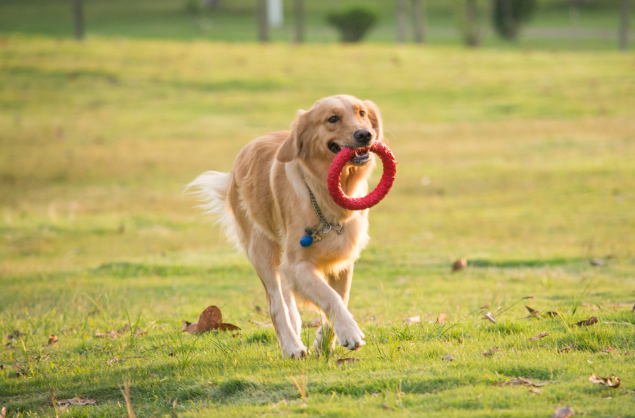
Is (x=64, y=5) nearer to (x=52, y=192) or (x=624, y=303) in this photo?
(x=52, y=192)

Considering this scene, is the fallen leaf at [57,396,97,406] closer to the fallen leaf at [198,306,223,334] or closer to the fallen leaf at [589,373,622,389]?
the fallen leaf at [198,306,223,334]

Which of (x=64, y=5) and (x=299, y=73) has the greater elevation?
(x=64, y=5)

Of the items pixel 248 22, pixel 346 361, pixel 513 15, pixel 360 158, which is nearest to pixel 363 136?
pixel 360 158

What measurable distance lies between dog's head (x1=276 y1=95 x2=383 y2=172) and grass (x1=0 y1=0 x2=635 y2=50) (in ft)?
141

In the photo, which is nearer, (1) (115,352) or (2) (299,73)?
(1) (115,352)

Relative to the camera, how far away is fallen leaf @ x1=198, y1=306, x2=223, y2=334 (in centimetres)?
620

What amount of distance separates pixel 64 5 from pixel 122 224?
5955 centimetres

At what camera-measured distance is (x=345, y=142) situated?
5.14 metres

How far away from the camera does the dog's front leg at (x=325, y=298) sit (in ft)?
14.9

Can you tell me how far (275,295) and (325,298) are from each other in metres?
0.91

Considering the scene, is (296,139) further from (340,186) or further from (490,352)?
(490,352)

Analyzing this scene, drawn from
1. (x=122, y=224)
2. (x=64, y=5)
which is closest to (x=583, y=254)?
(x=122, y=224)

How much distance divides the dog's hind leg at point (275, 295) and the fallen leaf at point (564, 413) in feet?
6.64

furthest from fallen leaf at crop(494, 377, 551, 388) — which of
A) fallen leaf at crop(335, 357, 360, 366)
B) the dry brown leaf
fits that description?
the dry brown leaf
